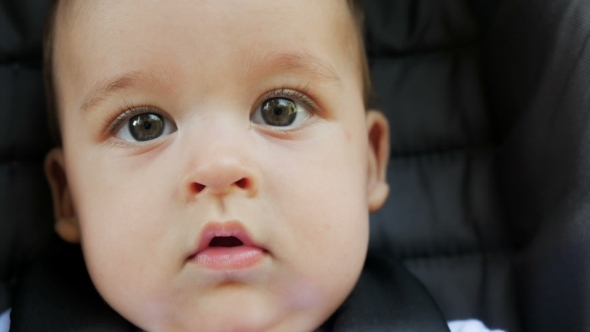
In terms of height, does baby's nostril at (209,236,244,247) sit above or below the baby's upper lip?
below

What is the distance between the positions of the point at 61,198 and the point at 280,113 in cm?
41

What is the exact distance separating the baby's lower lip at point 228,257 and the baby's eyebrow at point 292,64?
0.73 ft

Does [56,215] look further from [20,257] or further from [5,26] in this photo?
[5,26]

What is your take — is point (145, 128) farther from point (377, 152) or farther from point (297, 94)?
point (377, 152)

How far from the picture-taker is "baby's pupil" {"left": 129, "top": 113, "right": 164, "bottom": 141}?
0.87 m

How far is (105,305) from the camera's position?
960 mm

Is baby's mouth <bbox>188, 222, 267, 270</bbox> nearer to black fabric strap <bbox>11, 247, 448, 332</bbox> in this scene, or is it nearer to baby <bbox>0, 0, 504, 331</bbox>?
baby <bbox>0, 0, 504, 331</bbox>

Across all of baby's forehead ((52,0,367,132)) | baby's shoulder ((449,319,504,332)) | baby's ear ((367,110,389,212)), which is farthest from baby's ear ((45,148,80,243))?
baby's shoulder ((449,319,504,332))

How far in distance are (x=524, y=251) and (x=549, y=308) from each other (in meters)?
0.13

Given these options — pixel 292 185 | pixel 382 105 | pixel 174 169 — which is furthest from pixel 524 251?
pixel 174 169

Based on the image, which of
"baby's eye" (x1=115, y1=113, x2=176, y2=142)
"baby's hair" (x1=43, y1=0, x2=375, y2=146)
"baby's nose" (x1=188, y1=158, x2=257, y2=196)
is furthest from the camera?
"baby's hair" (x1=43, y1=0, x2=375, y2=146)

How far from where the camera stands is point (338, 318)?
943mm

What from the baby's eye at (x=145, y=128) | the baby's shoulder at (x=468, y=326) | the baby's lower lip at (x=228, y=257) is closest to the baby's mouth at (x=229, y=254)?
the baby's lower lip at (x=228, y=257)

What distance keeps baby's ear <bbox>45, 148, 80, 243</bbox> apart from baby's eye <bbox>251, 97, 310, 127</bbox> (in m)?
0.34
